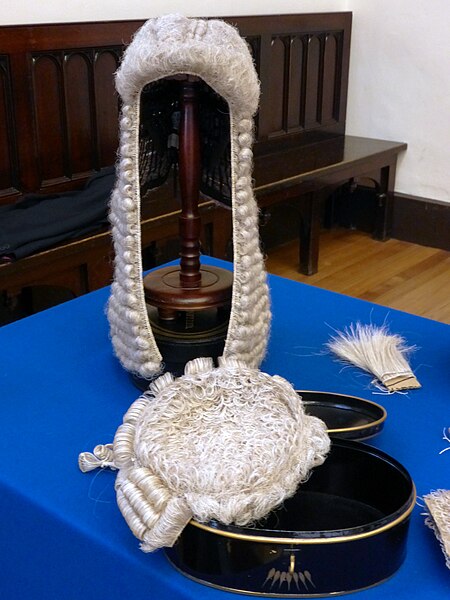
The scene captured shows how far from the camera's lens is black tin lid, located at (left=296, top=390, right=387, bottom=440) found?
897 mm

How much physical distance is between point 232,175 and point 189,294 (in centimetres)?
17

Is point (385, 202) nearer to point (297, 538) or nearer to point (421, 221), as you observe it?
point (421, 221)

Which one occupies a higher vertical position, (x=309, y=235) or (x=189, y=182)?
(x=189, y=182)

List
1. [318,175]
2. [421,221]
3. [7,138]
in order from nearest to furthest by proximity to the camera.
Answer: [7,138] < [318,175] < [421,221]

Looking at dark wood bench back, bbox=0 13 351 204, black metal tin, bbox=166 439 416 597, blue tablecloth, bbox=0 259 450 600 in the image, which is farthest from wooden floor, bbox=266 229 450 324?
black metal tin, bbox=166 439 416 597

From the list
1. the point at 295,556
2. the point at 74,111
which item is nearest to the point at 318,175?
the point at 74,111

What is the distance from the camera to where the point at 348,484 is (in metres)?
0.79

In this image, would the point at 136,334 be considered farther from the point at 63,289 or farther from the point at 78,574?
the point at 63,289

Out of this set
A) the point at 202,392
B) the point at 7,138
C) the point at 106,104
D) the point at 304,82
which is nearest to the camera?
the point at 202,392

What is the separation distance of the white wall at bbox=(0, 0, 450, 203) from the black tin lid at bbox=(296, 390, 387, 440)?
229 cm

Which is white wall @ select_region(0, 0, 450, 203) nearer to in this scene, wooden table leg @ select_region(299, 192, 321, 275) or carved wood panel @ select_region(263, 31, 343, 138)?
carved wood panel @ select_region(263, 31, 343, 138)

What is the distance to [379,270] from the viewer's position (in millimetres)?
3018

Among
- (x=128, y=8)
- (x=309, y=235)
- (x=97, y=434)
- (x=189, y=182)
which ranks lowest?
(x=309, y=235)

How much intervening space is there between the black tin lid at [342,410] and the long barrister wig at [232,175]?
0.41 feet
